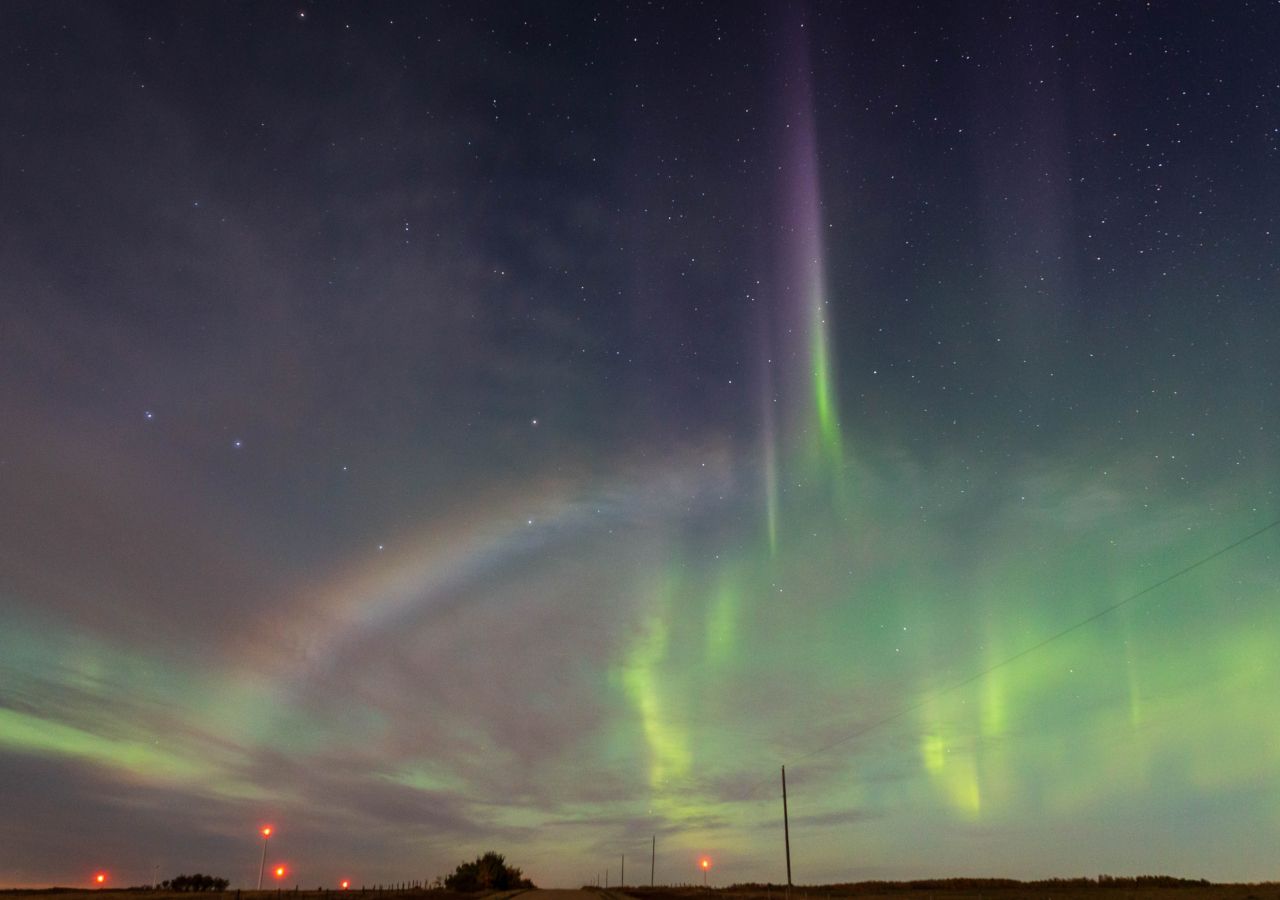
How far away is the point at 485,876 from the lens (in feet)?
378

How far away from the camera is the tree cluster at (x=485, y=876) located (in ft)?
376

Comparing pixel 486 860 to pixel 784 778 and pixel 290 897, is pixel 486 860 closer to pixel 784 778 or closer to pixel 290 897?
pixel 290 897

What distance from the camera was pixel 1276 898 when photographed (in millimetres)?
54500

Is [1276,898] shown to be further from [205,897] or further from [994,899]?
[205,897]

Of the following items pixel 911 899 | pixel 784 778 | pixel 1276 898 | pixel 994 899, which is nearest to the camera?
pixel 1276 898

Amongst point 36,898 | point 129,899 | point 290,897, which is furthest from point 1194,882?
point 36,898

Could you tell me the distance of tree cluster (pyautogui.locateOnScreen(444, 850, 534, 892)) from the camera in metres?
115

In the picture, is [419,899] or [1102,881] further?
[1102,881]

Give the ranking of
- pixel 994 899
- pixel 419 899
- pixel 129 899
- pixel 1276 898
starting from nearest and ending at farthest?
1. pixel 1276 898
2. pixel 994 899
3. pixel 129 899
4. pixel 419 899

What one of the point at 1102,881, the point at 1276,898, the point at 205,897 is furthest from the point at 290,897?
the point at 1102,881

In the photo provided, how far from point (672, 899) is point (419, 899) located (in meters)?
24.1

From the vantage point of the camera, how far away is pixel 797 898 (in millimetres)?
87188

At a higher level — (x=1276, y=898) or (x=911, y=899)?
(x=1276, y=898)

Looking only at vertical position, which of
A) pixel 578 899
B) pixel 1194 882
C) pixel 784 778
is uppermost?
pixel 784 778
